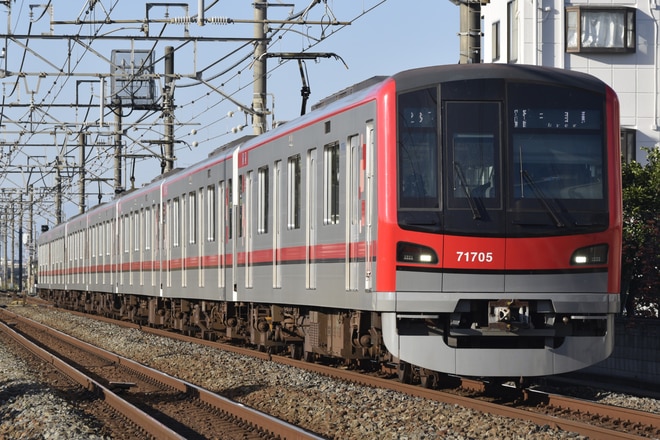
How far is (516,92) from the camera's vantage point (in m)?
11.2

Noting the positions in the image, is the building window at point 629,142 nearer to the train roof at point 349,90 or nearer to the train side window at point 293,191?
the train roof at point 349,90

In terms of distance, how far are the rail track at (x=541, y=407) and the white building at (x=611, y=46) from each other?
14623mm

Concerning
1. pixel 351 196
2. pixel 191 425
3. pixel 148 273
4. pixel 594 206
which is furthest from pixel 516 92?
pixel 148 273

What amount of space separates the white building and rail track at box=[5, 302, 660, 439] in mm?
14623

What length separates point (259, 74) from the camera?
72.0 ft

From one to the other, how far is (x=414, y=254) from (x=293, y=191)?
13.3ft

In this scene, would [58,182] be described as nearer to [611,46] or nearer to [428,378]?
[611,46]

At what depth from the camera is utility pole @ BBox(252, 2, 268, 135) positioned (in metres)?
21.6

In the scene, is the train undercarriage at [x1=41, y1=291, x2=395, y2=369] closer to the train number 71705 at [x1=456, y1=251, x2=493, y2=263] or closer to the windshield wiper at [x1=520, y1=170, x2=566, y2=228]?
the train number 71705 at [x1=456, y1=251, x2=493, y2=263]

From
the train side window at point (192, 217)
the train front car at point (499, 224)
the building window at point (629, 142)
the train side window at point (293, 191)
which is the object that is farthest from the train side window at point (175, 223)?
the train front car at point (499, 224)

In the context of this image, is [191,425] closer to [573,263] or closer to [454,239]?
[454,239]

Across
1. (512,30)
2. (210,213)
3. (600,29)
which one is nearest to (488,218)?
(210,213)

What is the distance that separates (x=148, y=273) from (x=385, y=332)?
1569cm

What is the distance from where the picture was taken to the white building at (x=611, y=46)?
26844 millimetres
